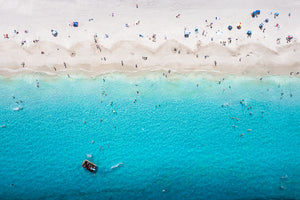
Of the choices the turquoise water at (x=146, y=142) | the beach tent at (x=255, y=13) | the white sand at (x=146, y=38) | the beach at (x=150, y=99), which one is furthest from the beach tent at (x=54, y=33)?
the beach tent at (x=255, y=13)

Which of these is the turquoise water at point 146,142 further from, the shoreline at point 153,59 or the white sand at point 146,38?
the white sand at point 146,38

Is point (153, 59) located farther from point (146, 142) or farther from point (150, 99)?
point (146, 142)

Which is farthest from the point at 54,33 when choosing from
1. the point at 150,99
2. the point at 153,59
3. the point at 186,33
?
the point at 186,33

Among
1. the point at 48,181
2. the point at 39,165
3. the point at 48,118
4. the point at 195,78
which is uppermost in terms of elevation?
the point at 195,78

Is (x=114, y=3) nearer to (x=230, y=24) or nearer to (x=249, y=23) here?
(x=230, y=24)

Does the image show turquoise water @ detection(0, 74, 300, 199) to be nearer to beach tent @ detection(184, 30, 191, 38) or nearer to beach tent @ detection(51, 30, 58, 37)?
beach tent @ detection(51, 30, 58, 37)

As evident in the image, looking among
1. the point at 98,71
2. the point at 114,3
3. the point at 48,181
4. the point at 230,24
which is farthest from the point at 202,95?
the point at 48,181
